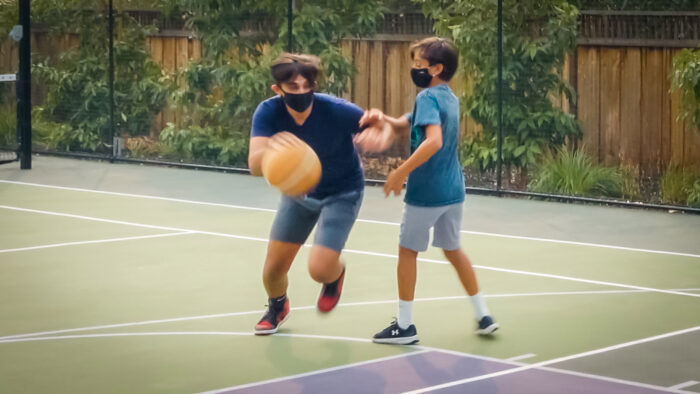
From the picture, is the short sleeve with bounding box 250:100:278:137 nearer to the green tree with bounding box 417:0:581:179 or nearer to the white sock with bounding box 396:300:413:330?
the white sock with bounding box 396:300:413:330

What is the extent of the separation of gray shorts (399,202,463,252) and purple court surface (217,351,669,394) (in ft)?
2.54

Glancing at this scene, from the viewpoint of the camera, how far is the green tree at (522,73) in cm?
1628

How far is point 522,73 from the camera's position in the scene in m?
16.5

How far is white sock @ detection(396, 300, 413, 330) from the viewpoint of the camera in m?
8.34

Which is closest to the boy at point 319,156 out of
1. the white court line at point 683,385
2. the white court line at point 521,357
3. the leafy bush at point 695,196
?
the white court line at point 521,357

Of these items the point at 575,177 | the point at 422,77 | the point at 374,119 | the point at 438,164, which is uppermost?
the point at 422,77

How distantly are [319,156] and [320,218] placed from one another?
39cm

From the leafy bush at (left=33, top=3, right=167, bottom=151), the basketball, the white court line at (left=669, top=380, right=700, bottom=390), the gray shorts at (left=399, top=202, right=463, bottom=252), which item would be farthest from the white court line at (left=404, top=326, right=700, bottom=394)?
the leafy bush at (left=33, top=3, right=167, bottom=151)

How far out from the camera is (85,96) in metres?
20.5

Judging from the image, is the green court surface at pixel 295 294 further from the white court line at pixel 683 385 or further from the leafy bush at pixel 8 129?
the leafy bush at pixel 8 129

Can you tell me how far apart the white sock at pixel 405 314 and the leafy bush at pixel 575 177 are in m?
7.91

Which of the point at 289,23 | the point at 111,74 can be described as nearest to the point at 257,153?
the point at 289,23

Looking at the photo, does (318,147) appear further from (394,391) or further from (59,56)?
(59,56)

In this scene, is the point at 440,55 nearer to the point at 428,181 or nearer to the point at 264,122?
the point at 428,181
